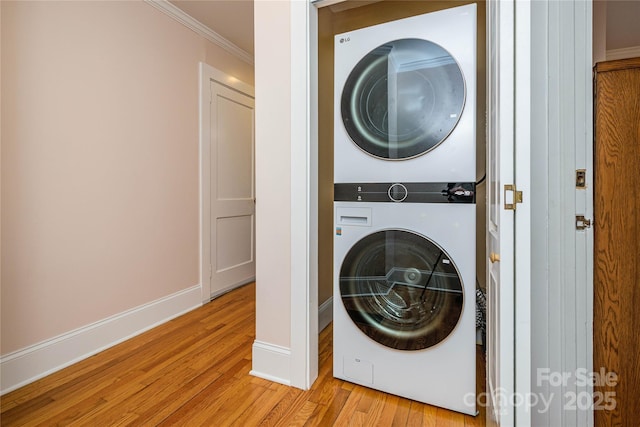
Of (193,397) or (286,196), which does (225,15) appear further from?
(193,397)

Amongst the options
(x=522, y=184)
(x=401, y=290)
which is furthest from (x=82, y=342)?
(x=522, y=184)

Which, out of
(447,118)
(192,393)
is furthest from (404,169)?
(192,393)

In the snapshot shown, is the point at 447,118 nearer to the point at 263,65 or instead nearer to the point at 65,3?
the point at 263,65

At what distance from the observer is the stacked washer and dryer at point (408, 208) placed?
1.35 metres

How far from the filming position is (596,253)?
90 cm

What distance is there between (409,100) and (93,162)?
77.8 inches

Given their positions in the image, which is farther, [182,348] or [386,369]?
[182,348]

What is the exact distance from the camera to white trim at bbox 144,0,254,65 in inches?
94.0

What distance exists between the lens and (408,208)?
1441 millimetres

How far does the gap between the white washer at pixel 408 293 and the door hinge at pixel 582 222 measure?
441 millimetres

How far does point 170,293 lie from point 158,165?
1.04 meters

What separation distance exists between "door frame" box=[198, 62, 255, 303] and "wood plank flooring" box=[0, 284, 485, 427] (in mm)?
870

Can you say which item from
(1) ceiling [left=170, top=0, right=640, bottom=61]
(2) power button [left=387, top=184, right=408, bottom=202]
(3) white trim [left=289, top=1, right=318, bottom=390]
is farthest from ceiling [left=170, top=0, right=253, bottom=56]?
(2) power button [left=387, top=184, right=408, bottom=202]

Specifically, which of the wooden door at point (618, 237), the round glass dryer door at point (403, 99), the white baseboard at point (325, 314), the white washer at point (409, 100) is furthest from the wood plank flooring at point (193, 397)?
the round glass dryer door at point (403, 99)
